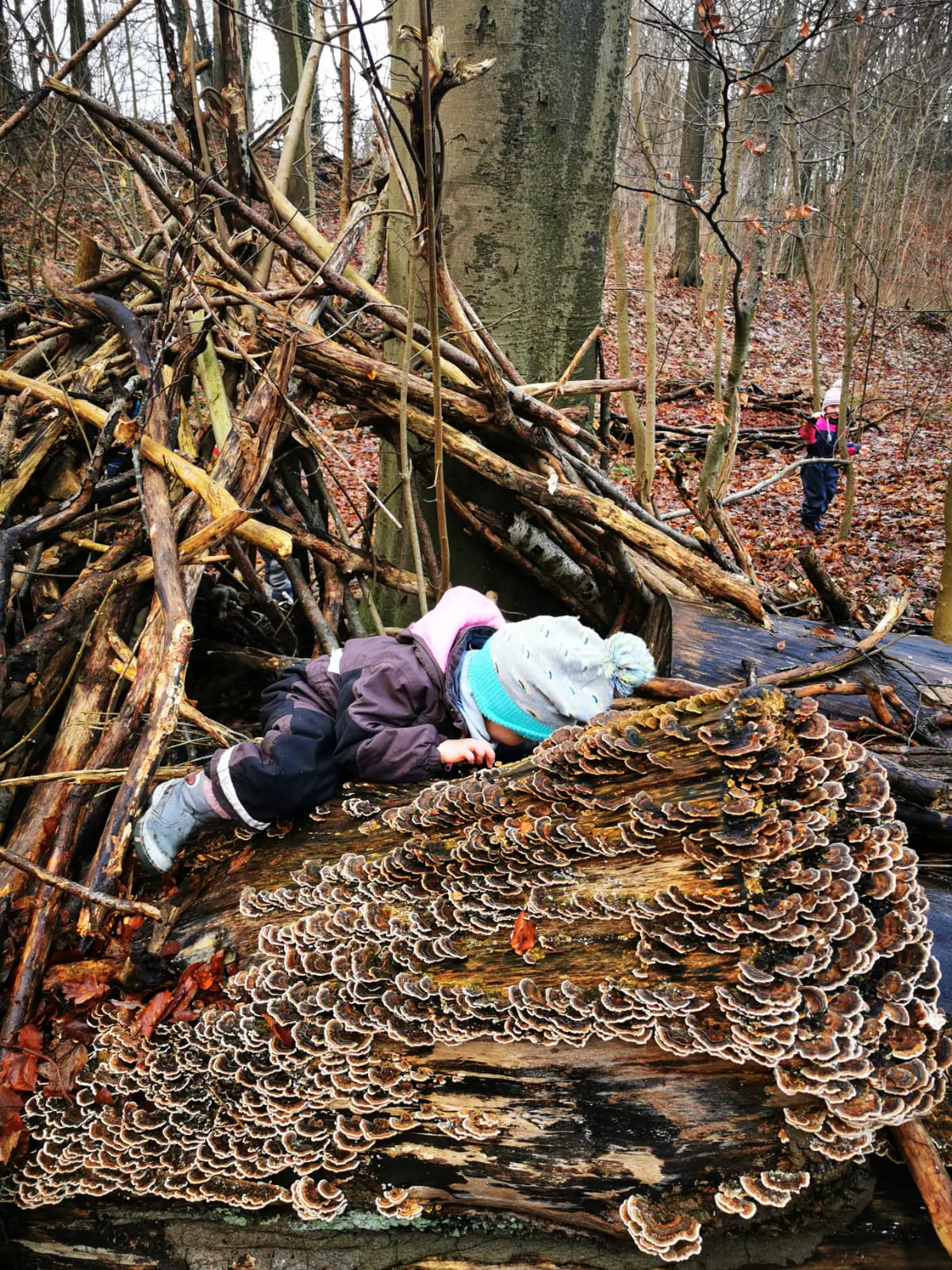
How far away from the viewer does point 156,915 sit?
7.66 feet

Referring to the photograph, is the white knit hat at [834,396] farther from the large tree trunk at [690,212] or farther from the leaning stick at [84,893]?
the leaning stick at [84,893]

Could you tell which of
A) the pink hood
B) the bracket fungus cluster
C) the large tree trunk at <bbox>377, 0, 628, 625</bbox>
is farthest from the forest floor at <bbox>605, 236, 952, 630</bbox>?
the bracket fungus cluster

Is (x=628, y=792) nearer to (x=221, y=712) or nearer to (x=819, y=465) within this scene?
(x=221, y=712)

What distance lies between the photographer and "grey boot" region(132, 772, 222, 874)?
2.82 metres

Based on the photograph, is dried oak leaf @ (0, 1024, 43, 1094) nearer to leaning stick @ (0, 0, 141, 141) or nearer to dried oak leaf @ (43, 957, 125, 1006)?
dried oak leaf @ (43, 957, 125, 1006)

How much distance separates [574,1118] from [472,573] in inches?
109

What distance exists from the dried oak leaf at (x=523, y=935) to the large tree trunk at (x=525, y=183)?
2313 mm

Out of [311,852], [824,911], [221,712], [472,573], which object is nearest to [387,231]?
[472,573]

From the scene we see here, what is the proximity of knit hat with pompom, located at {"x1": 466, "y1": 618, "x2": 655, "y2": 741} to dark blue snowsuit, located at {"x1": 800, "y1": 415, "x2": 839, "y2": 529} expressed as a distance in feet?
25.5

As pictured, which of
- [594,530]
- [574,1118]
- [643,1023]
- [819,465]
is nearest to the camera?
[643,1023]

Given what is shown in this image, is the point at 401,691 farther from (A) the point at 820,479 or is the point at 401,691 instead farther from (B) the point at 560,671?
(A) the point at 820,479

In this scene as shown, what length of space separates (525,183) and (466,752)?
2.80 m

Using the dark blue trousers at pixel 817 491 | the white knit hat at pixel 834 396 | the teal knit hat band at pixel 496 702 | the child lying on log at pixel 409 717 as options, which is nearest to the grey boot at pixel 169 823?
the child lying on log at pixel 409 717

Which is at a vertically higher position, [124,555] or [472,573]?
[124,555]
